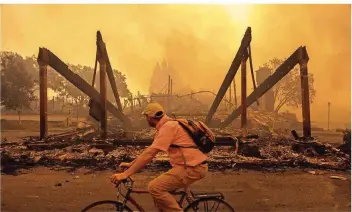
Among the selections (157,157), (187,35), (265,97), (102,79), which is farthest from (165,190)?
(265,97)

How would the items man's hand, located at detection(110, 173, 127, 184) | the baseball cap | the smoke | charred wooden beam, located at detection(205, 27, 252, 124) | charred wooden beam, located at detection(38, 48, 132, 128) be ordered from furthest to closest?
charred wooden beam, located at detection(38, 48, 132, 128), charred wooden beam, located at detection(205, 27, 252, 124), the smoke, the baseball cap, man's hand, located at detection(110, 173, 127, 184)

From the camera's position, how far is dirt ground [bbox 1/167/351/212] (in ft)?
16.4

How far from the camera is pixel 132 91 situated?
23.1ft

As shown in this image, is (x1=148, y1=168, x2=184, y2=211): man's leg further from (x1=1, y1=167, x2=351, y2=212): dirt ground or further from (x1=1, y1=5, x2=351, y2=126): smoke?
(x1=1, y1=5, x2=351, y2=126): smoke

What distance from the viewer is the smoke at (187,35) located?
6148 millimetres

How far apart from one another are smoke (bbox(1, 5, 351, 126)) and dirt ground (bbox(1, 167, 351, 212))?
1380 millimetres

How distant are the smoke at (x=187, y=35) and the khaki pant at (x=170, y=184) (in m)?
3.45

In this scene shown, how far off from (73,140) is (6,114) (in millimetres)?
1357

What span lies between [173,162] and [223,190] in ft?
8.25

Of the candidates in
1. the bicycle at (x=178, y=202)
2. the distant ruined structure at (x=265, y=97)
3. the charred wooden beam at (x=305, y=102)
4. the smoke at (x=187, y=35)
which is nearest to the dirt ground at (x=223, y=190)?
the charred wooden beam at (x=305, y=102)

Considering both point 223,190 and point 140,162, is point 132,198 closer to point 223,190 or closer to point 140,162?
point 140,162

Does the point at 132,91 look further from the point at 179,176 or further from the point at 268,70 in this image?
the point at 179,176

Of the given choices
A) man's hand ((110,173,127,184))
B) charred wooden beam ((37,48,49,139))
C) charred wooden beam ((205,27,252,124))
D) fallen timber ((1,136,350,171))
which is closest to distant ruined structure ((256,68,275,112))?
charred wooden beam ((205,27,252,124))

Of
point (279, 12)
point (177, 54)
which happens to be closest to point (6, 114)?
point (177, 54)
